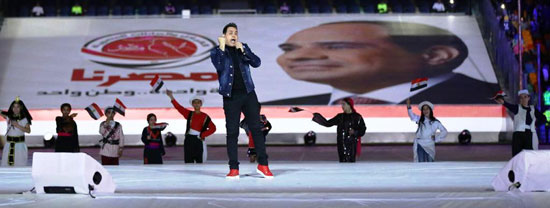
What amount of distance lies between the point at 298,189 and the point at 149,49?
1692 centimetres

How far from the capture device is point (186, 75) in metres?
20.2

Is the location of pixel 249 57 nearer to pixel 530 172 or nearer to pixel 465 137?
pixel 530 172

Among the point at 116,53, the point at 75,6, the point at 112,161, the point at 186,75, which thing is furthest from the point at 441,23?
the point at 112,161

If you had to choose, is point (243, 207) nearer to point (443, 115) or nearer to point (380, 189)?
point (380, 189)

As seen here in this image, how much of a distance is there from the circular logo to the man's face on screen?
2525mm

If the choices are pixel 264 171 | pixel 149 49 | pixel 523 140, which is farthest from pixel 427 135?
pixel 149 49

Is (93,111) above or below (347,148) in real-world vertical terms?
above

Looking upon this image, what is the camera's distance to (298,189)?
513cm

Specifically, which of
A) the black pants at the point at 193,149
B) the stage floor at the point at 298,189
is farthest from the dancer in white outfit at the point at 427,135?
the stage floor at the point at 298,189

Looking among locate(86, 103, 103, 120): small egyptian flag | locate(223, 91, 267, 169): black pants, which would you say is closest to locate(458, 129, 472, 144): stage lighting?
locate(86, 103, 103, 120): small egyptian flag

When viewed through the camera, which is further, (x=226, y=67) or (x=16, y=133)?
(x=16, y=133)

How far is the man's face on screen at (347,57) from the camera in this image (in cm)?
2000

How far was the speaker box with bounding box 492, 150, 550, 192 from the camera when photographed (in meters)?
4.86

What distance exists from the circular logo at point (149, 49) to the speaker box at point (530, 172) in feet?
53.6
